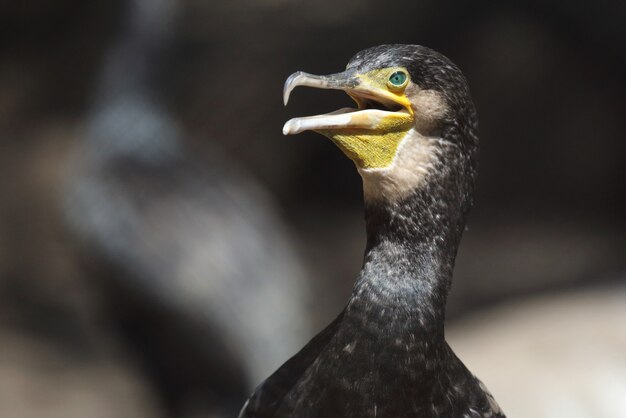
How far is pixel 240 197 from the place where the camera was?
4270 millimetres

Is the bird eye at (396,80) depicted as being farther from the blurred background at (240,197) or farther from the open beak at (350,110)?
the blurred background at (240,197)

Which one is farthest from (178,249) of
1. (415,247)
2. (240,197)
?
(415,247)

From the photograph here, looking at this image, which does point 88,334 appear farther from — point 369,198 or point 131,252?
point 369,198

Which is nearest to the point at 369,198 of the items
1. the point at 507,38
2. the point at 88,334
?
the point at 507,38

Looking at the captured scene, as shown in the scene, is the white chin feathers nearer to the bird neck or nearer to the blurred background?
the bird neck

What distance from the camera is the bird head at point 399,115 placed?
1.67 meters

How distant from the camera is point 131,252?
4.15 metres

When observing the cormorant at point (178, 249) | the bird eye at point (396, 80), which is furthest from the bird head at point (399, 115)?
the cormorant at point (178, 249)

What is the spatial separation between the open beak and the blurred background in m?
2.20

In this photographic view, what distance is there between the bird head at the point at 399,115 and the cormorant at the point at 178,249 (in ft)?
7.92

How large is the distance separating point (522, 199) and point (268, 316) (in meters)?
1.19

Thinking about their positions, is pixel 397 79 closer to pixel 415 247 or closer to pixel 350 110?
pixel 350 110

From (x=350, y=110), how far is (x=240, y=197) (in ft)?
8.57

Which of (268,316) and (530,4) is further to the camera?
(268,316)
